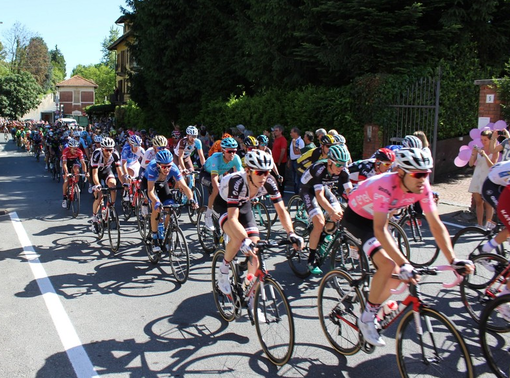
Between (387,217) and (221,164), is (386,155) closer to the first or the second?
(387,217)

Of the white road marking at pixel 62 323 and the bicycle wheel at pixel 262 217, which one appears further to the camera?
the bicycle wheel at pixel 262 217

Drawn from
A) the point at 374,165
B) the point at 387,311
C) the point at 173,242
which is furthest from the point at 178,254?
the point at 387,311

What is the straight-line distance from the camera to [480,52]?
57.8ft

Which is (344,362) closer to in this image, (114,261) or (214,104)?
(114,261)

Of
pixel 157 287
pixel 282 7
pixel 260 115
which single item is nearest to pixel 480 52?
pixel 282 7

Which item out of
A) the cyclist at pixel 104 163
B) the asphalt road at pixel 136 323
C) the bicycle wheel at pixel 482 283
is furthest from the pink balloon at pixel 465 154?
the cyclist at pixel 104 163

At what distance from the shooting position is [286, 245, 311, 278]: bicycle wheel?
7.22 meters

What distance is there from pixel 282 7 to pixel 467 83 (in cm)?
647

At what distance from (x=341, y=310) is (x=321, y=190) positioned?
2185 millimetres

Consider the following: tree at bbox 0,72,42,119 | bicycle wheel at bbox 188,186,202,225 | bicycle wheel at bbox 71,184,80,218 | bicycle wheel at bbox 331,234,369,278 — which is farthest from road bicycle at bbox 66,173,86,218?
tree at bbox 0,72,42,119

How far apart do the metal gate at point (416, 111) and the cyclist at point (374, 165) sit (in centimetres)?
752

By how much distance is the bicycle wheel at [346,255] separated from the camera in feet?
19.2

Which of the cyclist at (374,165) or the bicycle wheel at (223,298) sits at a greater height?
the cyclist at (374,165)

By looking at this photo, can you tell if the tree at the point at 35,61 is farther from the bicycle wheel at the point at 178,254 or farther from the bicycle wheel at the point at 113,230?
the bicycle wheel at the point at 178,254
